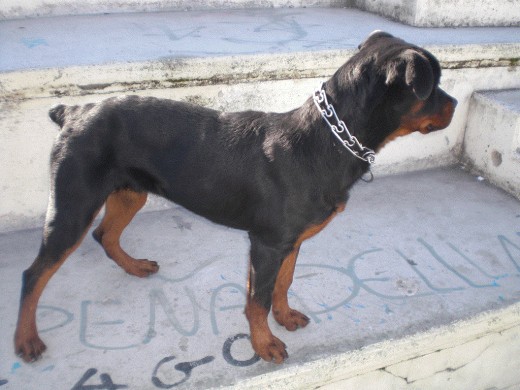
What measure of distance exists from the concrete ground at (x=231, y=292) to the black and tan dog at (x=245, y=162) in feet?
0.60

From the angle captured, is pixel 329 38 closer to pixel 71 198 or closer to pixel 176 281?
pixel 176 281

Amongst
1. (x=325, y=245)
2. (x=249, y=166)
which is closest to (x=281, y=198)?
(x=249, y=166)

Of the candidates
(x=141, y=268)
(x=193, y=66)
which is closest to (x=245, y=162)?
(x=141, y=268)

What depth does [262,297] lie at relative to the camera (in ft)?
7.94

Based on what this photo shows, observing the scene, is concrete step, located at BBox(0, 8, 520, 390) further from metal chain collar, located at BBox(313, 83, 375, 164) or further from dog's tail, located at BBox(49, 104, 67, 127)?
metal chain collar, located at BBox(313, 83, 375, 164)

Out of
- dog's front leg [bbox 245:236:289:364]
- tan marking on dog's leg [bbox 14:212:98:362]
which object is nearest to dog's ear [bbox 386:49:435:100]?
dog's front leg [bbox 245:236:289:364]

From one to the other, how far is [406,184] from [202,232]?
1811mm

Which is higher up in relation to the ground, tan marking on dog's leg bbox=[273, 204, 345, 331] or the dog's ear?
the dog's ear

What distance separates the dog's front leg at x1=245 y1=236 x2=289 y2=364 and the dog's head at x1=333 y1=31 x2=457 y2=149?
69cm

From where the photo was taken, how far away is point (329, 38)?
438 centimetres

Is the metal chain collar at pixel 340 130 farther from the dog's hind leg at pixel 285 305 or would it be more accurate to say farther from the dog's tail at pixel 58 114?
the dog's tail at pixel 58 114

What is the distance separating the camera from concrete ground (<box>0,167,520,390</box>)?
2467mm

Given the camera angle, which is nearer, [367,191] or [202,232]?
[202,232]

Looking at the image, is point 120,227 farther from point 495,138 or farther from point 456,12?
point 456,12
